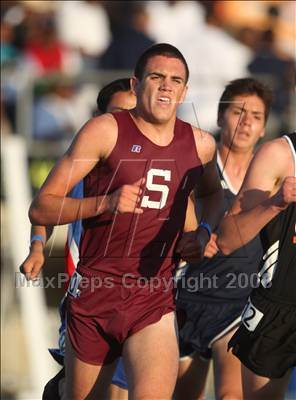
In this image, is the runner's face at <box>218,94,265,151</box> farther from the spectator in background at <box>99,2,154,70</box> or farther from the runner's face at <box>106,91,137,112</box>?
the spectator in background at <box>99,2,154,70</box>

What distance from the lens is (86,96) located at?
11.9 metres

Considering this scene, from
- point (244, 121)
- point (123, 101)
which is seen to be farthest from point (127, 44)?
point (123, 101)

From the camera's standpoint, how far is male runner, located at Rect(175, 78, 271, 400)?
23.5ft

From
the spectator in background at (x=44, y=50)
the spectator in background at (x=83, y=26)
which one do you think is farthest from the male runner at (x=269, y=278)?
the spectator in background at (x=83, y=26)

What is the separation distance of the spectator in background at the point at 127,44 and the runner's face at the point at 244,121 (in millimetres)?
4856

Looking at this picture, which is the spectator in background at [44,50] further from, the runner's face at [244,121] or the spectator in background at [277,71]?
the runner's face at [244,121]

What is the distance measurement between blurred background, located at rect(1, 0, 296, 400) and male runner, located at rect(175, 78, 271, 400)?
2.85 meters

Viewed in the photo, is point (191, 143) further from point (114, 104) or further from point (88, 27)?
point (88, 27)

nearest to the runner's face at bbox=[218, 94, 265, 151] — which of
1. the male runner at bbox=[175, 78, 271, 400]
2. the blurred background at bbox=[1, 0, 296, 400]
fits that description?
the male runner at bbox=[175, 78, 271, 400]

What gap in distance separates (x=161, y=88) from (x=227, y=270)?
1846mm

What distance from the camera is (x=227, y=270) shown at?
7.25 m

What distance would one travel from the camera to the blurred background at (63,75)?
11508mm

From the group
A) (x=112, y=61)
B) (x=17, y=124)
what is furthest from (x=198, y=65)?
(x=17, y=124)

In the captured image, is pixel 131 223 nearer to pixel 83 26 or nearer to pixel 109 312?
pixel 109 312
